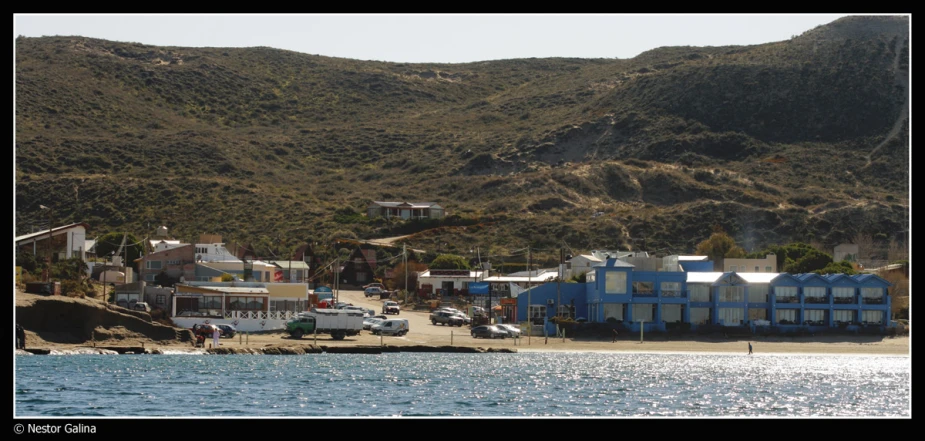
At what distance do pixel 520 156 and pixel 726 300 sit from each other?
83.3 meters

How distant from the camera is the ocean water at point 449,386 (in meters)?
39.5

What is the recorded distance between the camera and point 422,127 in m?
184

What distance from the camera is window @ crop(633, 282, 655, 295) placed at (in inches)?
3002

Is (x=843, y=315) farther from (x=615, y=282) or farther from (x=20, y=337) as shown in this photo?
(x=20, y=337)

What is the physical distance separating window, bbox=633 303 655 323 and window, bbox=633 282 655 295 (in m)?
0.78

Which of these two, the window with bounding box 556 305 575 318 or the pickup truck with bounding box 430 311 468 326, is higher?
the window with bounding box 556 305 575 318

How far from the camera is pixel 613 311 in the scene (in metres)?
76.3

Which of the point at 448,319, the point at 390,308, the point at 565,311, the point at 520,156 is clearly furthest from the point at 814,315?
the point at 520,156

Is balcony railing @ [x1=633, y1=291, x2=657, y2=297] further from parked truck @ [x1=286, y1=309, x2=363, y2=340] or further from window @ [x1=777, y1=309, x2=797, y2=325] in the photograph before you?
parked truck @ [x1=286, y1=309, x2=363, y2=340]

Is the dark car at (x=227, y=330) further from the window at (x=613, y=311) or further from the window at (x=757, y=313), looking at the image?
the window at (x=757, y=313)

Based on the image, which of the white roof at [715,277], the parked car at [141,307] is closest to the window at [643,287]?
the white roof at [715,277]

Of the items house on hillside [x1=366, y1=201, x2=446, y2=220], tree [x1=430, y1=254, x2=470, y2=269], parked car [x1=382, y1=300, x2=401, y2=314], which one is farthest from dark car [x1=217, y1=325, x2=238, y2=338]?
house on hillside [x1=366, y1=201, x2=446, y2=220]
